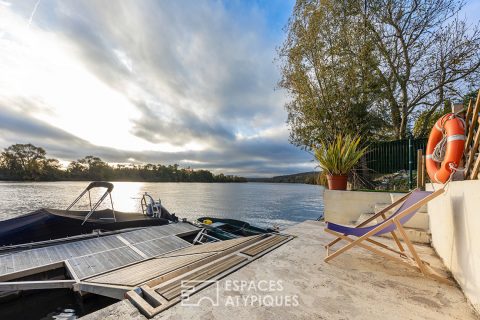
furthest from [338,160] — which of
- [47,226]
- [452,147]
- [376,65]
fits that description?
[47,226]

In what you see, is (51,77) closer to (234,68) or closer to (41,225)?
(41,225)

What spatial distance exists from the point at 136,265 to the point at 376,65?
960 cm

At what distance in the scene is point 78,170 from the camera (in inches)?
2259

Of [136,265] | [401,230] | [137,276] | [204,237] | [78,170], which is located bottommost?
[204,237]

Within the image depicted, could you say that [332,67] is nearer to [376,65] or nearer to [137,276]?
[376,65]

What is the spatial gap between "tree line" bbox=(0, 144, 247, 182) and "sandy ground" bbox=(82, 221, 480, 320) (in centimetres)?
6621

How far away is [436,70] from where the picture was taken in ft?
22.5

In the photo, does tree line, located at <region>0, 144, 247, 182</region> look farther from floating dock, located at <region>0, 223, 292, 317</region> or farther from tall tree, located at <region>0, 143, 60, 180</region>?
floating dock, located at <region>0, 223, 292, 317</region>

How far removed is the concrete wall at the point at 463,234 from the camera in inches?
56.6

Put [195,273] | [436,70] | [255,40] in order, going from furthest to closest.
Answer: [255,40]
[436,70]
[195,273]

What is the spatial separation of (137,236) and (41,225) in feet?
7.10

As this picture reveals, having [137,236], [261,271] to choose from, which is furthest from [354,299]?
[137,236]

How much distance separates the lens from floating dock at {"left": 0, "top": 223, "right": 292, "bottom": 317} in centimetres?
180

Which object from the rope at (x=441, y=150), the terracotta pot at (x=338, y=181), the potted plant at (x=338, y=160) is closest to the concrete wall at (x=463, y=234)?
the rope at (x=441, y=150)
